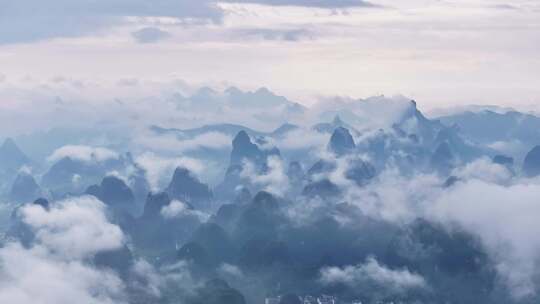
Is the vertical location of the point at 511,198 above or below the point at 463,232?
above

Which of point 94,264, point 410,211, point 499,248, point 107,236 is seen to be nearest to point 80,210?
point 107,236

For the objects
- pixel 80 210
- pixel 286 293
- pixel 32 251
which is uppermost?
pixel 80 210

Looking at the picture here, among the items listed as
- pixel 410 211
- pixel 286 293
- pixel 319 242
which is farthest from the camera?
pixel 410 211

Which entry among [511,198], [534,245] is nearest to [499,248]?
[534,245]

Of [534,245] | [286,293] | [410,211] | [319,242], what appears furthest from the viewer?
[410,211]

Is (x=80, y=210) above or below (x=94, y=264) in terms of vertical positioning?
Result: above

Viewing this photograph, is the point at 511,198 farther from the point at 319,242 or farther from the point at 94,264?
the point at 94,264

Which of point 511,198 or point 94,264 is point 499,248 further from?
point 94,264

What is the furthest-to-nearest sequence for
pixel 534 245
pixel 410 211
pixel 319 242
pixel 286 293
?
pixel 410 211
pixel 319 242
pixel 534 245
pixel 286 293

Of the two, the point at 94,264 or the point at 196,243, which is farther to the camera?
the point at 196,243
